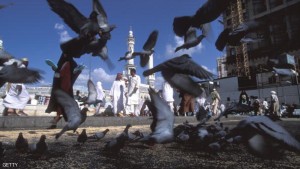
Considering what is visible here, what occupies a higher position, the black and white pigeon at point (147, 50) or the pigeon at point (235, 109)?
the black and white pigeon at point (147, 50)

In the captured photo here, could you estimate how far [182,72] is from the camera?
3.39 metres

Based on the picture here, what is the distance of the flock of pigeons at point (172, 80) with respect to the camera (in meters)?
2.56

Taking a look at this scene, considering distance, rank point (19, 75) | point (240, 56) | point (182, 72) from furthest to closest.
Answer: point (240, 56), point (182, 72), point (19, 75)

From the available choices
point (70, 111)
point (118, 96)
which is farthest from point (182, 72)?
point (118, 96)

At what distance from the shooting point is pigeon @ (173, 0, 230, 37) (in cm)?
329

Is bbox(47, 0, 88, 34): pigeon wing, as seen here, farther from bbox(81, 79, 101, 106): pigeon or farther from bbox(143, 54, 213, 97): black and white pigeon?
bbox(81, 79, 101, 106): pigeon

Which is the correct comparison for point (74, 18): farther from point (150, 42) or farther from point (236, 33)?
point (236, 33)

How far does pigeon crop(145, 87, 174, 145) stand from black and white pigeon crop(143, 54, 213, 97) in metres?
0.34

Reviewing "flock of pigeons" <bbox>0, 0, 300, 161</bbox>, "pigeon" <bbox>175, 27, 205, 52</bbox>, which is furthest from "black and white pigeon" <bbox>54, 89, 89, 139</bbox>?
"pigeon" <bbox>175, 27, 205, 52</bbox>

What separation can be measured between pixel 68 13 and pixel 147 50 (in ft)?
5.67

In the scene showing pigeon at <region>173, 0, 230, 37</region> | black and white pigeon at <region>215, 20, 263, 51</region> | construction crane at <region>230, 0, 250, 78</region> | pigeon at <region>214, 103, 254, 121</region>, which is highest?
construction crane at <region>230, 0, 250, 78</region>

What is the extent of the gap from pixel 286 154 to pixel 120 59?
341cm

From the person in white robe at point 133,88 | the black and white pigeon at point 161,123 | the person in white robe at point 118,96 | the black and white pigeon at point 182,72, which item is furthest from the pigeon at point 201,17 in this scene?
the person in white robe at point 133,88

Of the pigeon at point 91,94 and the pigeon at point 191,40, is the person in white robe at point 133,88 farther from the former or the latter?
the pigeon at point 191,40
